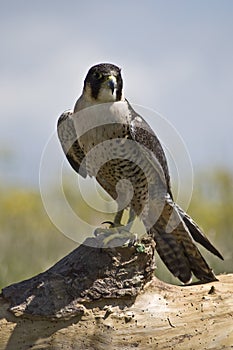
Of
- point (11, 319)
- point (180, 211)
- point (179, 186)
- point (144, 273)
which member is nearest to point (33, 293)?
point (11, 319)

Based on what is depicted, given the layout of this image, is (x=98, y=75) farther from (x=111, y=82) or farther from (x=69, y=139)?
(x=69, y=139)

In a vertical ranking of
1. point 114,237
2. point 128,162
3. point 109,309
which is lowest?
point 109,309

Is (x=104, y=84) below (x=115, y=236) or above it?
above

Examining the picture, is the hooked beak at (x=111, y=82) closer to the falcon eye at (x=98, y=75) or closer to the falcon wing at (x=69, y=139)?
the falcon eye at (x=98, y=75)

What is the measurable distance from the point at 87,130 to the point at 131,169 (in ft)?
1.37

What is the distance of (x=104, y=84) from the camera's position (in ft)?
21.2

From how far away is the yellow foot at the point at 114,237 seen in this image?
5930mm

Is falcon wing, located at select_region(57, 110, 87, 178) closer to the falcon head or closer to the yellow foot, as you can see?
the falcon head

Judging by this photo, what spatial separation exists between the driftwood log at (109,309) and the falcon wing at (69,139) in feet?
3.54

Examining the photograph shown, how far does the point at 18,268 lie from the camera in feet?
29.3

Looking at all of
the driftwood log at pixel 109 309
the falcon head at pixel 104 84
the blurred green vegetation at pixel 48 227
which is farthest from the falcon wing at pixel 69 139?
the blurred green vegetation at pixel 48 227

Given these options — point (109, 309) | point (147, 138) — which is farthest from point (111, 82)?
point (109, 309)

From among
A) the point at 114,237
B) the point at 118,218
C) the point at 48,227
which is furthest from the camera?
the point at 48,227

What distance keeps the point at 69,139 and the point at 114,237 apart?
1.02 m
